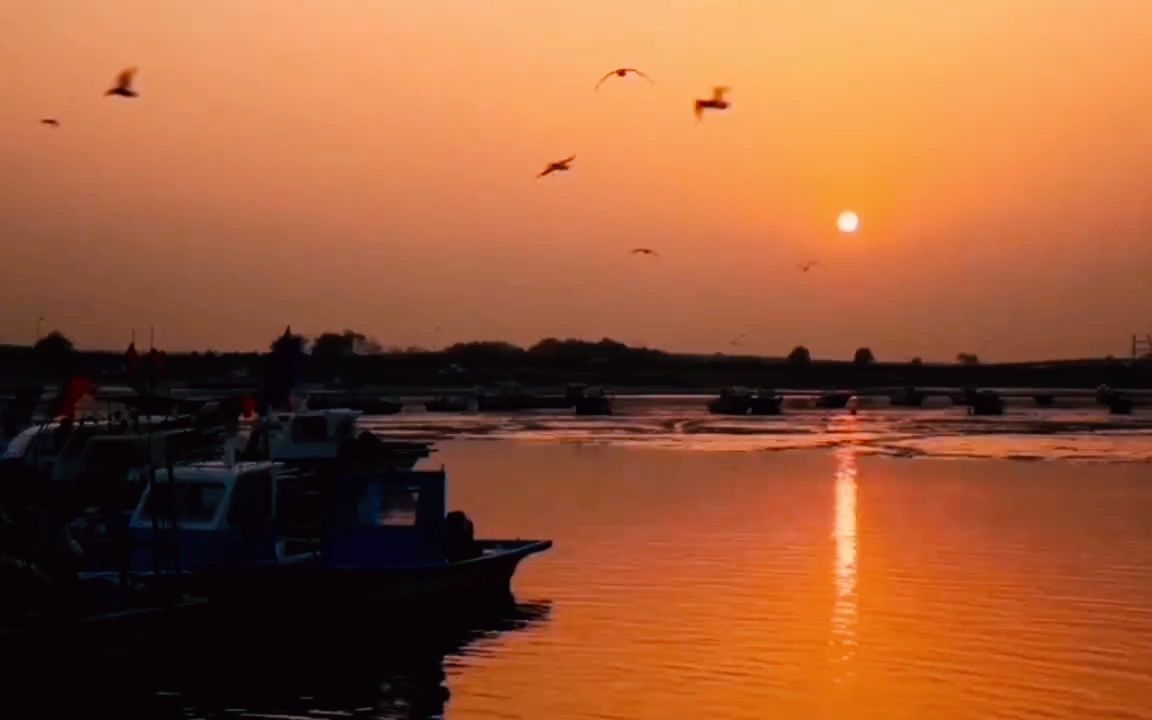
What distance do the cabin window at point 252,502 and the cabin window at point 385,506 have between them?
1.45 meters

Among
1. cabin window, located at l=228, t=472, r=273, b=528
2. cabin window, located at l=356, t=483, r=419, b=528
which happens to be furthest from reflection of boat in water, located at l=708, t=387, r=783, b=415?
cabin window, located at l=228, t=472, r=273, b=528

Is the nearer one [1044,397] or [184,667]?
[184,667]

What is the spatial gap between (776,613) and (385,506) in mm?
6384

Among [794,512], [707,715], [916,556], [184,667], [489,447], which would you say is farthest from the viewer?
[489,447]

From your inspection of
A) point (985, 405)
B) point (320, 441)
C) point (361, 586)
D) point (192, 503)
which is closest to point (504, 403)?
point (985, 405)

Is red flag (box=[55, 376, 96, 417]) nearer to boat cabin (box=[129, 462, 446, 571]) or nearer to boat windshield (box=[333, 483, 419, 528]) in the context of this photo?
boat cabin (box=[129, 462, 446, 571])

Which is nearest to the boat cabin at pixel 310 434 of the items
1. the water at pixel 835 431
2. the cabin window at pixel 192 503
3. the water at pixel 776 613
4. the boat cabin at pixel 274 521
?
the water at pixel 776 613

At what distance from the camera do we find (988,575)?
115ft

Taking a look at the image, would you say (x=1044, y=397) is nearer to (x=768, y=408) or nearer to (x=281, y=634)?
(x=768, y=408)

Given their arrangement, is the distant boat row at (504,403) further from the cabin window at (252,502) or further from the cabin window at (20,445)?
the cabin window at (252,502)

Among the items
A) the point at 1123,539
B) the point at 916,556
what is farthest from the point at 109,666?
the point at 1123,539

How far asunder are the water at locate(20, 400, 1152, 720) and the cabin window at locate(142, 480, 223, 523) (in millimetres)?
2533

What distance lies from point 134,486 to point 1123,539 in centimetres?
2111

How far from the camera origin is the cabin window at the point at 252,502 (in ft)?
93.5
